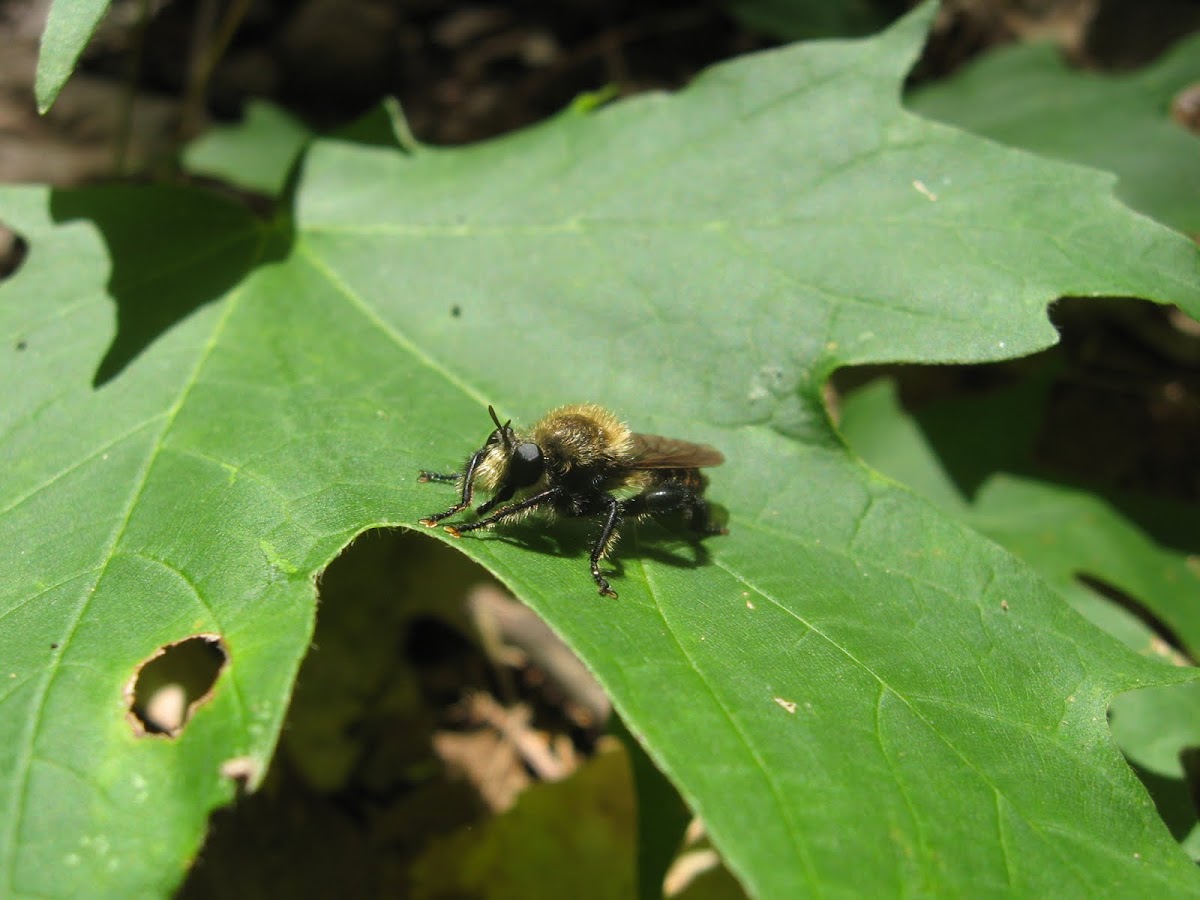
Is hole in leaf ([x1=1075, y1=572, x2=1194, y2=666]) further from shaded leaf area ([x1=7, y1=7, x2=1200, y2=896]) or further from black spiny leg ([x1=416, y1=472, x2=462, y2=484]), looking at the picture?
black spiny leg ([x1=416, y1=472, x2=462, y2=484])

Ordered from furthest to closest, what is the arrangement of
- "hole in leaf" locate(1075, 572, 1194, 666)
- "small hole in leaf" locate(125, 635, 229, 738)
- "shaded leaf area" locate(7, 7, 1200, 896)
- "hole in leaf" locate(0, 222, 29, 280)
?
"hole in leaf" locate(0, 222, 29, 280), "hole in leaf" locate(1075, 572, 1194, 666), "small hole in leaf" locate(125, 635, 229, 738), "shaded leaf area" locate(7, 7, 1200, 896)

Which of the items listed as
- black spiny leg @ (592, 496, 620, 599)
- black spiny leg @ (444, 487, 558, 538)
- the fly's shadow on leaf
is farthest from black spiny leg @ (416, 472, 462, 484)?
the fly's shadow on leaf

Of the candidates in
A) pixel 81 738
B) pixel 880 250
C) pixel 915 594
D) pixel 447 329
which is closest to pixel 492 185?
pixel 447 329

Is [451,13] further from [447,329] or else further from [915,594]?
[915,594]

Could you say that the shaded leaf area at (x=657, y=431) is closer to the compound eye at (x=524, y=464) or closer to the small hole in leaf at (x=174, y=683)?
the compound eye at (x=524, y=464)

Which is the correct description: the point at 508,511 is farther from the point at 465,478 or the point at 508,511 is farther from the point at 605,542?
the point at 605,542

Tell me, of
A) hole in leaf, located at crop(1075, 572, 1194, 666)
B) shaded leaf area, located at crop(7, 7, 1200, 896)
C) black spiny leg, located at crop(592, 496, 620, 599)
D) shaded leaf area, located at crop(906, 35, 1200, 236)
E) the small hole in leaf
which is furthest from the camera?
shaded leaf area, located at crop(906, 35, 1200, 236)

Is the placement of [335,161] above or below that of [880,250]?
below
